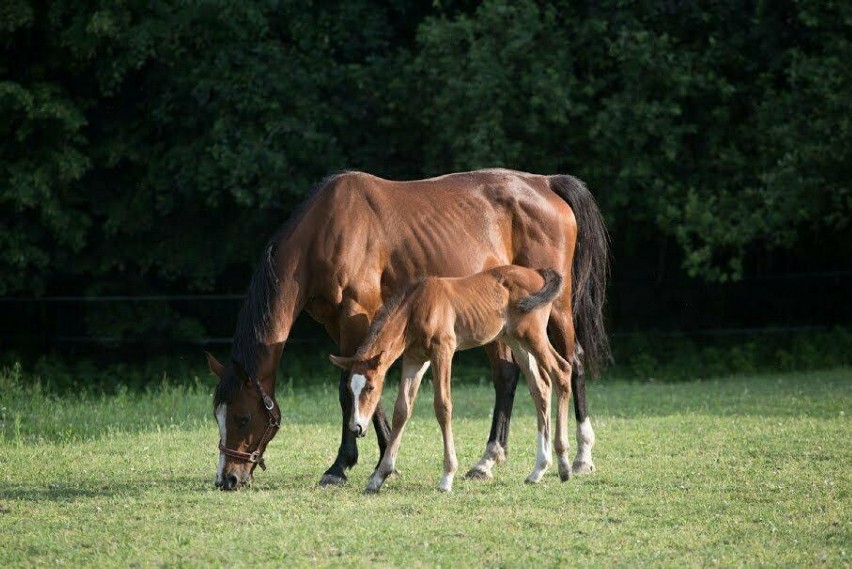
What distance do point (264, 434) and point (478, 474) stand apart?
1.51 meters

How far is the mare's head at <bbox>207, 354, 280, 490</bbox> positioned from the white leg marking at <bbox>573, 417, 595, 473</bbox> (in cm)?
219

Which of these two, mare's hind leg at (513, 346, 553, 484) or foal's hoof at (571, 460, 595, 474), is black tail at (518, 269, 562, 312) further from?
foal's hoof at (571, 460, 595, 474)

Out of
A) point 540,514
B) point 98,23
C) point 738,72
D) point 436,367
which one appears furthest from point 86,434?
point 738,72

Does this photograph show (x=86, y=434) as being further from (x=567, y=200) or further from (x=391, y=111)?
(x=391, y=111)

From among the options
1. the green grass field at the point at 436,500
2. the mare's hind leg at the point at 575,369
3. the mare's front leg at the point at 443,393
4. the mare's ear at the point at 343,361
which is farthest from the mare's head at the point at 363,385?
the mare's hind leg at the point at 575,369

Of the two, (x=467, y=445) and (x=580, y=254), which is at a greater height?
(x=580, y=254)

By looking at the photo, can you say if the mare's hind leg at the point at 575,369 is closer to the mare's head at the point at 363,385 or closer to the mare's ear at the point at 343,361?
the mare's head at the point at 363,385

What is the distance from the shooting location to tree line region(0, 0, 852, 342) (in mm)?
19016

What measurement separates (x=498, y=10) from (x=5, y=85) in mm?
7833

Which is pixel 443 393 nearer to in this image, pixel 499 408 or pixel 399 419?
pixel 399 419

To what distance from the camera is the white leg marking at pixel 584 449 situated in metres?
8.88

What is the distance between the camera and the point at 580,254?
10.2 m

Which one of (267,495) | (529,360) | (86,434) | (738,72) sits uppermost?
(738,72)

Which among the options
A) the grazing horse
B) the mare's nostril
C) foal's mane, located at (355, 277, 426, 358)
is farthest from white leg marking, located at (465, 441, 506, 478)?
the mare's nostril
